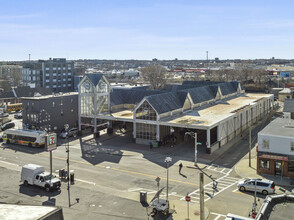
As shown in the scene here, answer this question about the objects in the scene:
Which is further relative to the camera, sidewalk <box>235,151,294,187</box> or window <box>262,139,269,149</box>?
window <box>262,139,269,149</box>

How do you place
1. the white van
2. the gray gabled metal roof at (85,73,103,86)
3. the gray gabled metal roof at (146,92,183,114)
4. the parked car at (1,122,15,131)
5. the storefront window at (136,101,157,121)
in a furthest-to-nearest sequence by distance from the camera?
1. the parked car at (1,122,15,131)
2. the gray gabled metal roof at (85,73,103,86)
3. the gray gabled metal roof at (146,92,183,114)
4. the storefront window at (136,101,157,121)
5. the white van

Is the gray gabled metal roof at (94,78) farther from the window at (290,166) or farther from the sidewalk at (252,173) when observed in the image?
the window at (290,166)

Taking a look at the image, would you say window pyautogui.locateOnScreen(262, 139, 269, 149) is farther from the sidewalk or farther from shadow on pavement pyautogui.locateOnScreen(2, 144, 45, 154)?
shadow on pavement pyautogui.locateOnScreen(2, 144, 45, 154)

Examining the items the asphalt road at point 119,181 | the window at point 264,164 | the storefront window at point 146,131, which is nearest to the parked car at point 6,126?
the asphalt road at point 119,181

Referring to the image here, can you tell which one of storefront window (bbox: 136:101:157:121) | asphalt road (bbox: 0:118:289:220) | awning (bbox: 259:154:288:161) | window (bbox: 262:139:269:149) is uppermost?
storefront window (bbox: 136:101:157:121)

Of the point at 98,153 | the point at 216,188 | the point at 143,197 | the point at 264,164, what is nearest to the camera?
the point at 143,197

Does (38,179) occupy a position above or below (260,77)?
below

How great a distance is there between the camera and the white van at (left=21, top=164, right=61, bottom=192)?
3462 centimetres

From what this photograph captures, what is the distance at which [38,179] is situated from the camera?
35562 mm

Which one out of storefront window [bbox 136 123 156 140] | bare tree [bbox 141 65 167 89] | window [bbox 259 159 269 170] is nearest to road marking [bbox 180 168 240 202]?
window [bbox 259 159 269 170]

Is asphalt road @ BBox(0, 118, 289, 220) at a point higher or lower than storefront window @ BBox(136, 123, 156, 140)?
lower

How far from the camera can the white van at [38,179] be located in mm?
34619

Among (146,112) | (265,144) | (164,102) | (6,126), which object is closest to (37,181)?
(146,112)

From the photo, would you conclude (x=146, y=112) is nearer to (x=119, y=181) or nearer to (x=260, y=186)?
(x=119, y=181)
